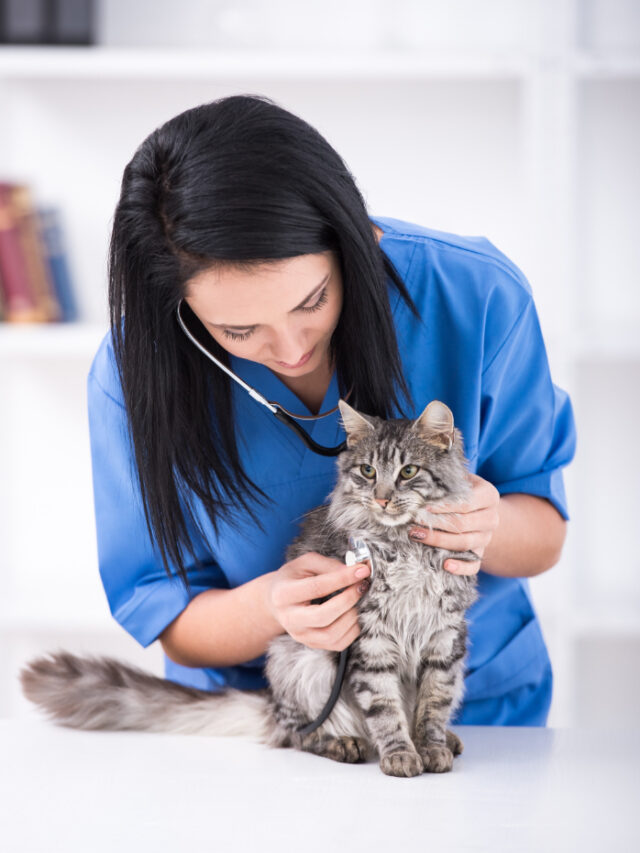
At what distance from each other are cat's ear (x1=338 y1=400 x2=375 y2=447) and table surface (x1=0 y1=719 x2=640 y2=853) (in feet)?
1.41

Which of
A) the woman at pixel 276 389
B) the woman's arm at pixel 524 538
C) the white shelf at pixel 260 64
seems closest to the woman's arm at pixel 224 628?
the woman at pixel 276 389

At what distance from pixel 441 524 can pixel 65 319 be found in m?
1.56

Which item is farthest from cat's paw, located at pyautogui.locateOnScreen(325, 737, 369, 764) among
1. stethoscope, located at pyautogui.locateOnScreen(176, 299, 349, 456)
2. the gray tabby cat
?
stethoscope, located at pyautogui.locateOnScreen(176, 299, 349, 456)

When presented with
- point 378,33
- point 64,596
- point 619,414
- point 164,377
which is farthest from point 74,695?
point 378,33

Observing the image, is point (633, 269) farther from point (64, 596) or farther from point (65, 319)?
point (64, 596)

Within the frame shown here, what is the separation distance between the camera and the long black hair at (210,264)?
3.25 feet

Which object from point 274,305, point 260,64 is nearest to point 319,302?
point 274,305

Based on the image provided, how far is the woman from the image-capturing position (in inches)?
40.2

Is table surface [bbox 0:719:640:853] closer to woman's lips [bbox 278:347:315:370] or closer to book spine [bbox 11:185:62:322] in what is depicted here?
woman's lips [bbox 278:347:315:370]

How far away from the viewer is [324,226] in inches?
41.1

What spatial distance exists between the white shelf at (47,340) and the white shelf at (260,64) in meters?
0.64

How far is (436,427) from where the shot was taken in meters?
1.17

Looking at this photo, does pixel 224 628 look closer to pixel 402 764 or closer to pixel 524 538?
pixel 402 764

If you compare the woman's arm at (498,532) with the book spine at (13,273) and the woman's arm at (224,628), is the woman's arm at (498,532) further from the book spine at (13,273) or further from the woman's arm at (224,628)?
the book spine at (13,273)
